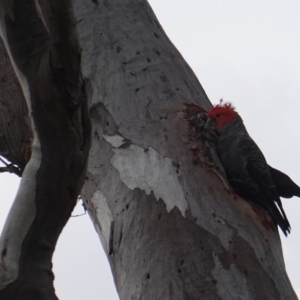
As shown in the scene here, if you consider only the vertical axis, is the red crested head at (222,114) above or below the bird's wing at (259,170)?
above

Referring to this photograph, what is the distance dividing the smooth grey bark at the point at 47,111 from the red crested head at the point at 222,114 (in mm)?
1303

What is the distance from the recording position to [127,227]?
8.25 ft

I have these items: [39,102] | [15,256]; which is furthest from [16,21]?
[15,256]

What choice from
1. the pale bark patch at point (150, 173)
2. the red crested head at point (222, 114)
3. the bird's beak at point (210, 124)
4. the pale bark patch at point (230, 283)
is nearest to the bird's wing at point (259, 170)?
the red crested head at point (222, 114)

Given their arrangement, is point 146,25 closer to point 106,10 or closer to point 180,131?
point 106,10

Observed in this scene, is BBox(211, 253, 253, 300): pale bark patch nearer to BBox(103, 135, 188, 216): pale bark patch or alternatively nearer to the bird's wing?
BBox(103, 135, 188, 216): pale bark patch

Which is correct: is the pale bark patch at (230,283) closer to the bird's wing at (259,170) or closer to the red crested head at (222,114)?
the bird's wing at (259,170)

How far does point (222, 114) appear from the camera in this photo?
3.41 meters

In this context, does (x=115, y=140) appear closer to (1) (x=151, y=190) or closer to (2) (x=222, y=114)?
(1) (x=151, y=190)

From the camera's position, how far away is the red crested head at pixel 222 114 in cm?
316

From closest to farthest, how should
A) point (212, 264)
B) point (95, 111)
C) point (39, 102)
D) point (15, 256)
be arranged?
point (15, 256) → point (39, 102) → point (212, 264) → point (95, 111)

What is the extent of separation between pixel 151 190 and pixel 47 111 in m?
0.86

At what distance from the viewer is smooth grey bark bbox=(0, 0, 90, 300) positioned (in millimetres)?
1744

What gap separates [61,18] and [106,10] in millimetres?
1494
